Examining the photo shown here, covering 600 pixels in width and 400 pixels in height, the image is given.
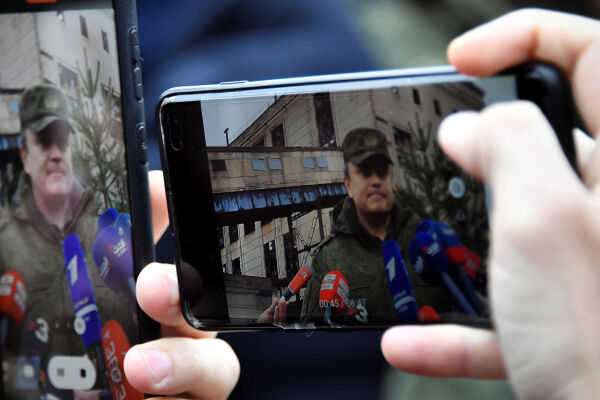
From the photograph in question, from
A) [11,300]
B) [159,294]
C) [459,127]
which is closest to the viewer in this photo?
[459,127]

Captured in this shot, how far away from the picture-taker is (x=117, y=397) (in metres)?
0.45

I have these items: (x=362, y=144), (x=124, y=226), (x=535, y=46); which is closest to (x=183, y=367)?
(x=124, y=226)

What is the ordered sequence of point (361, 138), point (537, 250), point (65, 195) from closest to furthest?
1. point (537, 250)
2. point (361, 138)
3. point (65, 195)

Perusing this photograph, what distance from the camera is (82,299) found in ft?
1.45

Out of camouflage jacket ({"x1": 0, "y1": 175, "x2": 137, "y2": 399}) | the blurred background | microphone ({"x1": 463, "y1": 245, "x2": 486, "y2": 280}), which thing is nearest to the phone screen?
microphone ({"x1": 463, "y1": 245, "x2": 486, "y2": 280})

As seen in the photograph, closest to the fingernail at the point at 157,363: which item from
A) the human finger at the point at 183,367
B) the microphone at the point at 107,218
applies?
the human finger at the point at 183,367

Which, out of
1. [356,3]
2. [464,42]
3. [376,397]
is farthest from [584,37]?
[376,397]

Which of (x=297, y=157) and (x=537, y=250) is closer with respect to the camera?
(x=537, y=250)

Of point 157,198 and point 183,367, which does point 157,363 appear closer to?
point 183,367

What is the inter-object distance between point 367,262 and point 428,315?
0.05 m

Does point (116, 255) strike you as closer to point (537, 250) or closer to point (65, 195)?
point (65, 195)

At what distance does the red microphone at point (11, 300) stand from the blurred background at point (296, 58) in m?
0.16

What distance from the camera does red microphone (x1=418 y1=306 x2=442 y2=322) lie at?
13.2 inches

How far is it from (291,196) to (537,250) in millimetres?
176
